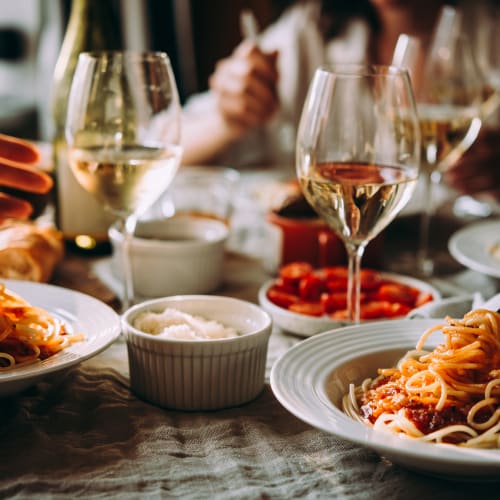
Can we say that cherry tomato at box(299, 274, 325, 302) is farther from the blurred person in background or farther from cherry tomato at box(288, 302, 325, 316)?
the blurred person in background

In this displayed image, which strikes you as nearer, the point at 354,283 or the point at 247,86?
the point at 354,283

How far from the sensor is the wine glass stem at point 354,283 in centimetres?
100

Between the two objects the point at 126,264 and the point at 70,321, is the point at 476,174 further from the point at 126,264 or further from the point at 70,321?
the point at 70,321

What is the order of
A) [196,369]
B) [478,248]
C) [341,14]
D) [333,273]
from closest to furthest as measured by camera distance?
[196,369] < [333,273] < [478,248] < [341,14]

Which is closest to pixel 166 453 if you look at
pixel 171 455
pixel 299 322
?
pixel 171 455

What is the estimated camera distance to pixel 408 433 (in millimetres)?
715

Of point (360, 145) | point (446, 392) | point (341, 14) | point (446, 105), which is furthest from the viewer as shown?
point (341, 14)

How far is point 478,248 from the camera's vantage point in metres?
1.34

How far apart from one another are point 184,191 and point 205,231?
0.66 ft

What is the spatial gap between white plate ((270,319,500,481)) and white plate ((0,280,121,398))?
21 cm

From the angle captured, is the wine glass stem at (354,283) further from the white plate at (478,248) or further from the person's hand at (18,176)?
the person's hand at (18,176)

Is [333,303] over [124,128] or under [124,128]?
under

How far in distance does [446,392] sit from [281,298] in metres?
0.44

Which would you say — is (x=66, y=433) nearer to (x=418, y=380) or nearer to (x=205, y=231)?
(x=418, y=380)
